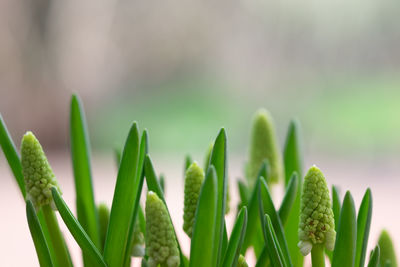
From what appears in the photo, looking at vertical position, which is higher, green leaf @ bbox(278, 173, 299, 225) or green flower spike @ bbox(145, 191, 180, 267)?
green leaf @ bbox(278, 173, 299, 225)

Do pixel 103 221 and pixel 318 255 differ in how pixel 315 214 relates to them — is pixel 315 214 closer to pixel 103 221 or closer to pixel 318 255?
pixel 318 255

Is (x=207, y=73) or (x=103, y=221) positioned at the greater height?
(x=207, y=73)

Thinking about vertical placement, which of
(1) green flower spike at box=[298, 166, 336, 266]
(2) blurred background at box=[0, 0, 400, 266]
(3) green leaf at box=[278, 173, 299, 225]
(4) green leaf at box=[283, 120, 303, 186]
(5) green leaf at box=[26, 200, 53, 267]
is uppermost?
(2) blurred background at box=[0, 0, 400, 266]

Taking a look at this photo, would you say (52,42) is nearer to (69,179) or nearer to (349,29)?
(69,179)

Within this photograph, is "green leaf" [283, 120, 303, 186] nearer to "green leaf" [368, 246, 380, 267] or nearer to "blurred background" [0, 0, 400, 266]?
"green leaf" [368, 246, 380, 267]

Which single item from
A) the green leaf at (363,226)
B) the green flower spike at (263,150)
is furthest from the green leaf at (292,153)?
the green leaf at (363,226)

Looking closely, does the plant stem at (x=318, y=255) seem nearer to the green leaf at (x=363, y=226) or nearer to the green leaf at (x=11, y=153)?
the green leaf at (x=363, y=226)

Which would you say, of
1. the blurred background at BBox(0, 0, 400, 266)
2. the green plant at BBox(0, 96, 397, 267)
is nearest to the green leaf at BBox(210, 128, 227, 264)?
the green plant at BBox(0, 96, 397, 267)

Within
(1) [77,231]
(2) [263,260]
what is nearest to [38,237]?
(1) [77,231]
